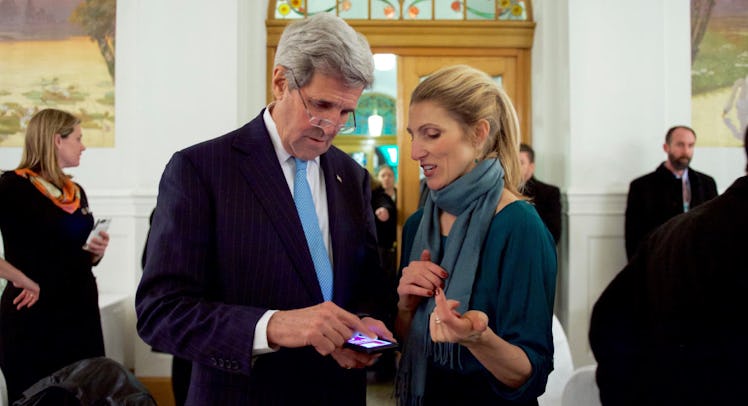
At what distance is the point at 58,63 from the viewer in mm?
5426

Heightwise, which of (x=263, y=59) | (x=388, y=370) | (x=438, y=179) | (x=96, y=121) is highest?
(x=263, y=59)

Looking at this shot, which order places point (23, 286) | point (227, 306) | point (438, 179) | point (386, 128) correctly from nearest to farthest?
point (227, 306), point (438, 179), point (23, 286), point (386, 128)

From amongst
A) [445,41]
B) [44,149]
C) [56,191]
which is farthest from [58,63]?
[445,41]

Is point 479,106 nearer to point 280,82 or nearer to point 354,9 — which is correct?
point 280,82

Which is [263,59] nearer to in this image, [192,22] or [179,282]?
[192,22]

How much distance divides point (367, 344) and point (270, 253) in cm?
33

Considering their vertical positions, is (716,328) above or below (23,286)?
above

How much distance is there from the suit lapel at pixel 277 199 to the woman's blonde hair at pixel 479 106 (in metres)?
0.47

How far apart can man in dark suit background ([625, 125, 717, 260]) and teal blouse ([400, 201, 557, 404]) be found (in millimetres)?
3391

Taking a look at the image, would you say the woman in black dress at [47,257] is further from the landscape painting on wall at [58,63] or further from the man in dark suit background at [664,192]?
the man in dark suit background at [664,192]

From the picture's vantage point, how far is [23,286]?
3.15 metres

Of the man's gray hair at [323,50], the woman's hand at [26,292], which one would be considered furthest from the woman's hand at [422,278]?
the woman's hand at [26,292]

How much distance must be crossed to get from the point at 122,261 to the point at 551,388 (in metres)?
4.00

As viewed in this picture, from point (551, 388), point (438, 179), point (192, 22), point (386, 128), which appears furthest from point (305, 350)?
point (386, 128)
